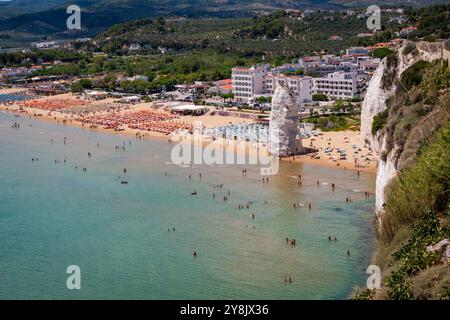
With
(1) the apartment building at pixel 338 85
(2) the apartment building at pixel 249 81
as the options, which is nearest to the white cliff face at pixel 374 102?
(1) the apartment building at pixel 338 85

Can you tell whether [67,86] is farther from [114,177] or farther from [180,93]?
[114,177]

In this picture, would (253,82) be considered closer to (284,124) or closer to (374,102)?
(374,102)

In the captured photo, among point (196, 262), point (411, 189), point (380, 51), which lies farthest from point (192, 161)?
point (380, 51)

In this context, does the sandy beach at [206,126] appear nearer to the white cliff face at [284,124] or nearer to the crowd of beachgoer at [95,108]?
the crowd of beachgoer at [95,108]

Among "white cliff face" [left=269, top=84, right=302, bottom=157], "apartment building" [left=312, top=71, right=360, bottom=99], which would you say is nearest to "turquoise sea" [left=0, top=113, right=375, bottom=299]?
"white cliff face" [left=269, top=84, right=302, bottom=157]

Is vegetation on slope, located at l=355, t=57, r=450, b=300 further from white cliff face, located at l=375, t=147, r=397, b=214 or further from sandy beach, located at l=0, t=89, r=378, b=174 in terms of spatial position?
sandy beach, located at l=0, t=89, r=378, b=174

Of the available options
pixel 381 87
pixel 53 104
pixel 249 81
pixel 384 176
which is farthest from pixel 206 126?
pixel 384 176
